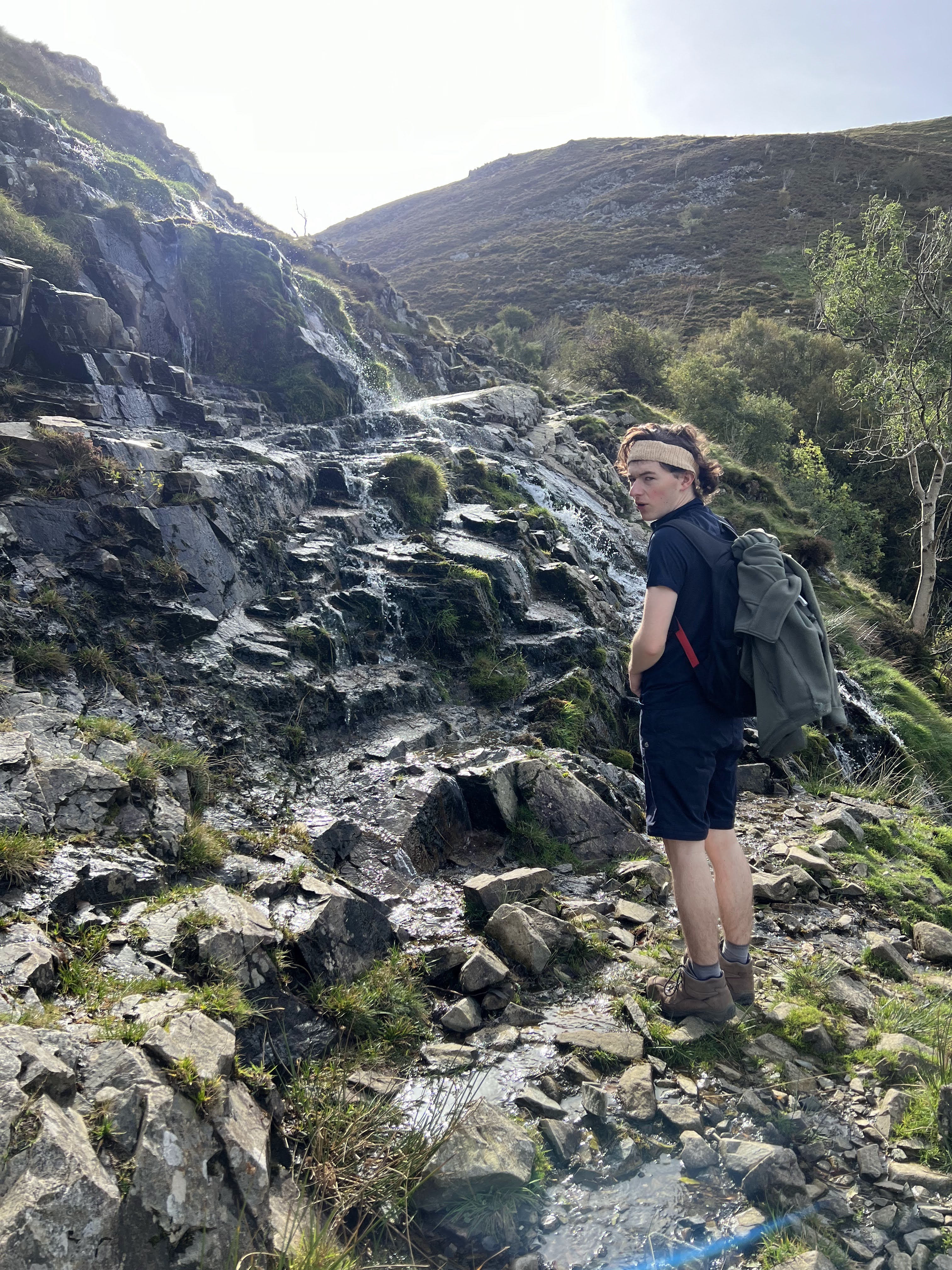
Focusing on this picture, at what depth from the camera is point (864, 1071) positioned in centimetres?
348

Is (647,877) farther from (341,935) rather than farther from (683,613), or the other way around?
(683,613)

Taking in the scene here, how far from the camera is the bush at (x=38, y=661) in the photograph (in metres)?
6.72

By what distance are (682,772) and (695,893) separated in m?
0.64

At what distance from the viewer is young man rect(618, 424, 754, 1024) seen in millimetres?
3734

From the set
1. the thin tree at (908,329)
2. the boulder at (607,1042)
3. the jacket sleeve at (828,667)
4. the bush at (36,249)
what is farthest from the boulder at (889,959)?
the thin tree at (908,329)

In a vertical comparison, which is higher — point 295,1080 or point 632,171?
point 632,171

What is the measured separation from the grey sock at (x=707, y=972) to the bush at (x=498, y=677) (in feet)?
19.1

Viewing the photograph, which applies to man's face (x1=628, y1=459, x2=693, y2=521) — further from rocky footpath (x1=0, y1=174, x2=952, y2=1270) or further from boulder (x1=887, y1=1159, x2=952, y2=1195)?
boulder (x1=887, y1=1159, x2=952, y2=1195)

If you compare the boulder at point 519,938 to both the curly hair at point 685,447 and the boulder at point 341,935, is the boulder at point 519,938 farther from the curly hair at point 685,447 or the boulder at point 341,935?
the curly hair at point 685,447

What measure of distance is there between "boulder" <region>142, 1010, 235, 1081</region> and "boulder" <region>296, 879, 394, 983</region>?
3.31ft

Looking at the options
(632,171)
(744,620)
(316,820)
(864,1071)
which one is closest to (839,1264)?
(864,1071)

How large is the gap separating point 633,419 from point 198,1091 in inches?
962

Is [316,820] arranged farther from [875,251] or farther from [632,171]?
[632,171]

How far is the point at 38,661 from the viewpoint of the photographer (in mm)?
6793
